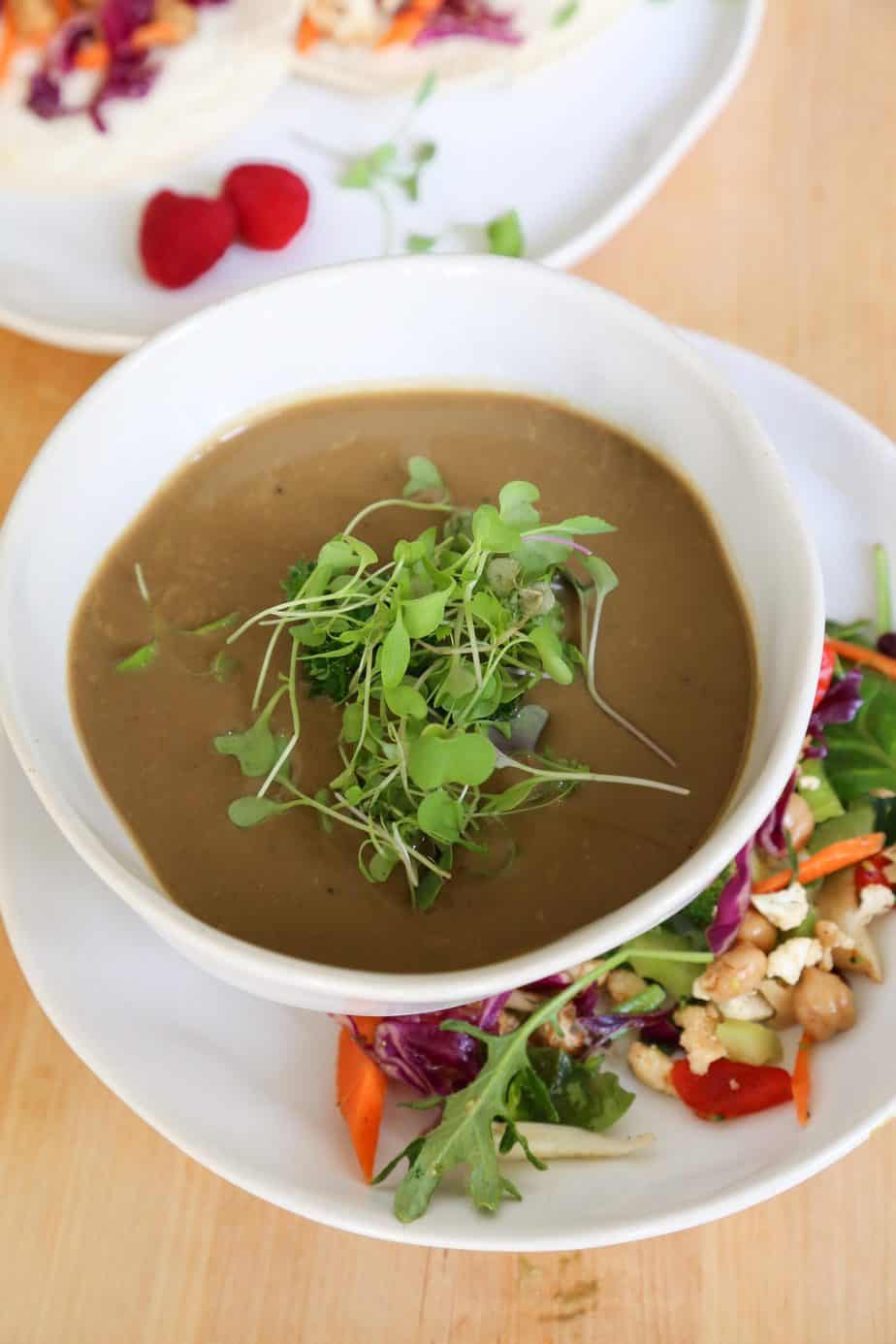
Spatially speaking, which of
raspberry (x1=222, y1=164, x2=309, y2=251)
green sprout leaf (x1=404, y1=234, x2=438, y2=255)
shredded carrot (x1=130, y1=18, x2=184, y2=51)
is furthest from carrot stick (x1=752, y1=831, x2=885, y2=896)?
shredded carrot (x1=130, y1=18, x2=184, y2=51)

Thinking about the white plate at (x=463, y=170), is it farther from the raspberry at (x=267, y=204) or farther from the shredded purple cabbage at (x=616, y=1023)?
the shredded purple cabbage at (x=616, y=1023)

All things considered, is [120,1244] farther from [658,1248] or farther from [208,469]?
[208,469]

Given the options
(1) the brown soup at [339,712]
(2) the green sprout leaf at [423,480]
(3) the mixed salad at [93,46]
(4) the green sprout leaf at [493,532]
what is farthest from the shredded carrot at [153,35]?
(4) the green sprout leaf at [493,532]

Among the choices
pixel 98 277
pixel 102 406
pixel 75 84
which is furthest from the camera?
pixel 75 84

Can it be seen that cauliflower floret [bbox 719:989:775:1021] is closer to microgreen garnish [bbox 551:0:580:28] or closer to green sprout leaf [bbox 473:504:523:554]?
green sprout leaf [bbox 473:504:523:554]

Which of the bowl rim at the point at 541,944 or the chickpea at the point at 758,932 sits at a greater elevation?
the bowl rim at the point at 541,944

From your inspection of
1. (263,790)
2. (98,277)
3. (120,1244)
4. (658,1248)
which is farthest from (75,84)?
(658,1248)
